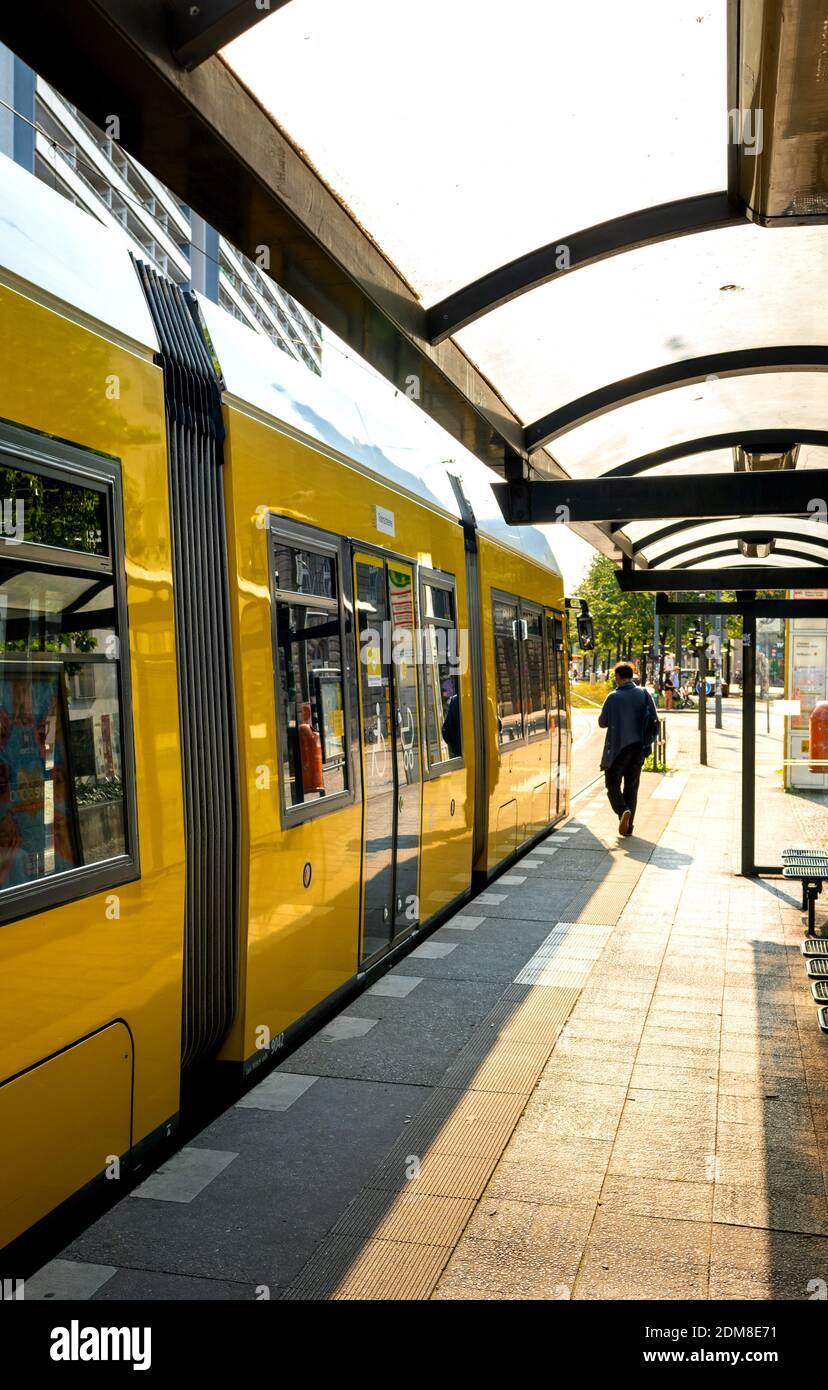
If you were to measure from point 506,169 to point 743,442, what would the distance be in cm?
443

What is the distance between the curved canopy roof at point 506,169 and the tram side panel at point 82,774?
0.74 m

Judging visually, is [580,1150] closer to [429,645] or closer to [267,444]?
[267,444]

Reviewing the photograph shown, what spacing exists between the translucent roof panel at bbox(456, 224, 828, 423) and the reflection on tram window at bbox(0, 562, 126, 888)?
2.78m

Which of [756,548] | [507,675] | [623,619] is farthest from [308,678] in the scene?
[623,619]

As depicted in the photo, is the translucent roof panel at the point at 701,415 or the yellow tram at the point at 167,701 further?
the translucent roof panel at the point at 701,415

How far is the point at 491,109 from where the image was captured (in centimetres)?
411

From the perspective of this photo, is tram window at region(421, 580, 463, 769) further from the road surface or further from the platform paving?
the road surface

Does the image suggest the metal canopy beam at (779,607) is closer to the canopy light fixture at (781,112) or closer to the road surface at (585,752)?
the canopy light fixture at (781,112)

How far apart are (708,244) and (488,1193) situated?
3893 millimetres

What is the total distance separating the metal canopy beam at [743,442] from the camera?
8.31 m

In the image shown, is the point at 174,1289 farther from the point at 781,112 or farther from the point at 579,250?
the point at 579,250

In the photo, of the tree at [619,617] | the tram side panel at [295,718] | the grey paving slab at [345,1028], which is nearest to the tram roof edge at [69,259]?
the tram side panel at [295,718]

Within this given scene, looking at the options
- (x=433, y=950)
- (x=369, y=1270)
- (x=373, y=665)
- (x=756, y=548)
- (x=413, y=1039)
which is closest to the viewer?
(x=369, y=1270)

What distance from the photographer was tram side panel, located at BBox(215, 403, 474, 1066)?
200 inches
